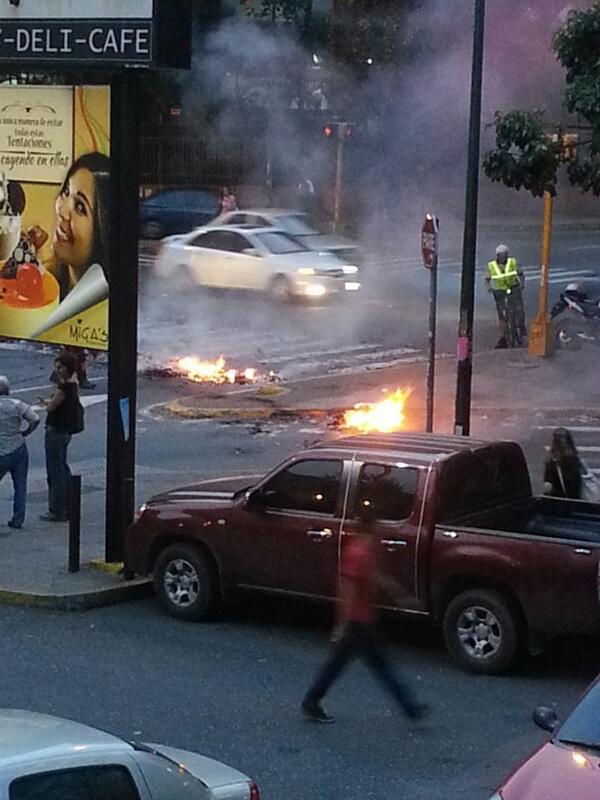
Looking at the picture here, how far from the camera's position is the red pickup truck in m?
10.5

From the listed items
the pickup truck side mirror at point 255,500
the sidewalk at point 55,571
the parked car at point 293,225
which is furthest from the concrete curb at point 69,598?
the parked car at point 293,225

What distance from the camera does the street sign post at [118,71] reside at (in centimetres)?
1270

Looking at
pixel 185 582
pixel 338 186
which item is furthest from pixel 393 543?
pixel 338 186

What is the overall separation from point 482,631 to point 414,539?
2.54 feet

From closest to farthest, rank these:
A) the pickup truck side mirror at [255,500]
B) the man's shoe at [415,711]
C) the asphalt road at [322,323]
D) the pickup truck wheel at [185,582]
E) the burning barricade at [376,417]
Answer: the man's shoe at [415,711] → the pickup truck side mirror at [255,500] → the pickup truck wheel at [185,582] → the burning barricade at [376,417] → the asphalt road at [322,323]

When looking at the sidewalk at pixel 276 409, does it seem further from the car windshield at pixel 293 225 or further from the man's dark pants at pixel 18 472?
the car windshield at pixel 293 225

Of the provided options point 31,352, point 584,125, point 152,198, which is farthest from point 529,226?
point 584,125

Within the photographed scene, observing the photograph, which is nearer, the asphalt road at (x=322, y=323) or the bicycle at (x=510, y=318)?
the asphalt road at (x=322, y=323)

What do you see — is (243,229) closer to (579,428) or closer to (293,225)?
(293,225)

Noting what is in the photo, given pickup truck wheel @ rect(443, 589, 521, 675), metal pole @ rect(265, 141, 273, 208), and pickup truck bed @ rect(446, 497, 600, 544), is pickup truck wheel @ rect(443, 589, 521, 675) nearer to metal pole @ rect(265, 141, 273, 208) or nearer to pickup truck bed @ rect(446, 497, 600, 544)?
pickup truck bed @ rect(446, 497, 600, 544)

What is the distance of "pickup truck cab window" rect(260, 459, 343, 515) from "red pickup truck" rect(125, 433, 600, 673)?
0.4 inches

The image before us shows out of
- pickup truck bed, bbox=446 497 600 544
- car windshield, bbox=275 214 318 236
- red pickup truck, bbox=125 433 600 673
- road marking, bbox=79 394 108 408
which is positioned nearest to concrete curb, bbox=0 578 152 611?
red pickup truck, bbox=125 433 600 673

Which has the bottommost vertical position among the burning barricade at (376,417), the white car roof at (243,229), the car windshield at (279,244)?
the burning barricade at (376,417)

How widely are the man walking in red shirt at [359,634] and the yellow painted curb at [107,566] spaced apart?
405 centimetres
